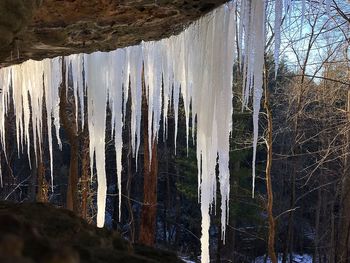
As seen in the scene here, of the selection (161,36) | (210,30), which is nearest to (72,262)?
(161,36)

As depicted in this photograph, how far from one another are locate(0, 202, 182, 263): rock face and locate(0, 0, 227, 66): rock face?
3.00 feet

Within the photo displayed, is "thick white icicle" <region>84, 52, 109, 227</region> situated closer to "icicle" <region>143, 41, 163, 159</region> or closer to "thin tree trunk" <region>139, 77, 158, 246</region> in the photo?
"icicle" <region>143, 41, 163, 159</region>

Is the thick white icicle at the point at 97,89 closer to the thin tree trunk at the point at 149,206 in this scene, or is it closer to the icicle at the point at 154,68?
the icicle at the point at 154,68

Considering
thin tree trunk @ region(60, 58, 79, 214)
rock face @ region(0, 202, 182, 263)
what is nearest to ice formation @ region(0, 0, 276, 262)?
rock face @ region(0, 202, 182, 263)

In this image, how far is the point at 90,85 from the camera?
449cm

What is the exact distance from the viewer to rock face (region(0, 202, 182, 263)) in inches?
20.6

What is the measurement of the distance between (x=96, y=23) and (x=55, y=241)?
2.16 metres

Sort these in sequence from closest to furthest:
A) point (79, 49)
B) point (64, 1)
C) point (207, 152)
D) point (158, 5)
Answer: point (64, 1) → point (158, 5) → point (79, 49) → point (207, 152)

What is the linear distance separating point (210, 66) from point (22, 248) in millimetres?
3350

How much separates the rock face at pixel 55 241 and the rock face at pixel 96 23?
914 mm

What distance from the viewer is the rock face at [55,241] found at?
52cm

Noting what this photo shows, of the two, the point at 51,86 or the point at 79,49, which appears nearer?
the point at 79,49

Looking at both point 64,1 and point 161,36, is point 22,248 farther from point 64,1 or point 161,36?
point 161,36

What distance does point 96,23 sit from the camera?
8.62 feet
